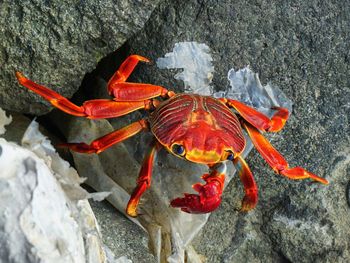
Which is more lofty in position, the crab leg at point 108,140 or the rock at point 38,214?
the rock at point 38,214

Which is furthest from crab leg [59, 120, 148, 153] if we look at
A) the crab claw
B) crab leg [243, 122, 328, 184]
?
crab leg [243, 122, 328, 184]

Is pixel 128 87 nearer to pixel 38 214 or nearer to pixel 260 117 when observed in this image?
pixel 260 117

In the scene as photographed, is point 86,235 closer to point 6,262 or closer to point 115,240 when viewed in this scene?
point 6,262

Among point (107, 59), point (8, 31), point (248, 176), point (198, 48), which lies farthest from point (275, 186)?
point (8, 31)

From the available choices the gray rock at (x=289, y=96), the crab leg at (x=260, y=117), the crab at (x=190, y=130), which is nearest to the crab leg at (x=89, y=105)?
the crab at (x=190, y=130)

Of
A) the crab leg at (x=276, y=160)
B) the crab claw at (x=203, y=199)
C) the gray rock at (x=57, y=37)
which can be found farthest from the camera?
the crab leg at (x=276, y=160)

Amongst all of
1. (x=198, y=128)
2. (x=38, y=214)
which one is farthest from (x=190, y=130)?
(x=38, y=214)

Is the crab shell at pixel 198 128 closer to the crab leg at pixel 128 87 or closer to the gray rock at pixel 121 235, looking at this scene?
the crab leg at pixel 128 87
